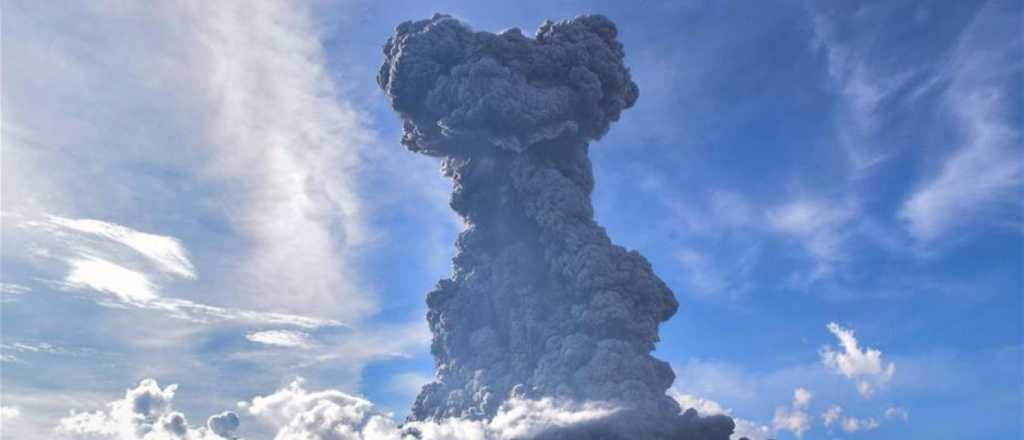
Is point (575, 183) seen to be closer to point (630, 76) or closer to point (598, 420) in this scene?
point (630, 76)

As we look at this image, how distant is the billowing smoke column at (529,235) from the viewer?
2469 inches

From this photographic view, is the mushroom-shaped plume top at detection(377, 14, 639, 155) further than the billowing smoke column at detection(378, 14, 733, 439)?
Yes

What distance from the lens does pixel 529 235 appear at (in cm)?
7262

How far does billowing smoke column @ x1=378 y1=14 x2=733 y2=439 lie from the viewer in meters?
62.7

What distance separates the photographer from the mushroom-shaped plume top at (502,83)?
7000 cm

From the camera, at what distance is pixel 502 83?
6925 centimetres

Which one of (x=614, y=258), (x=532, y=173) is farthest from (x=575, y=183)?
(x=614, y=258)

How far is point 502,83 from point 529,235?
47.0 ft

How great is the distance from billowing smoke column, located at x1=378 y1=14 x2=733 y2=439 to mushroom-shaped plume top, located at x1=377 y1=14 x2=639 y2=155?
0.44 feet

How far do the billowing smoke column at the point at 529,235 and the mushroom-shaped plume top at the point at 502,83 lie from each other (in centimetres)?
14

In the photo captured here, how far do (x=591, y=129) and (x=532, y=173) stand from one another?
30.8 ft

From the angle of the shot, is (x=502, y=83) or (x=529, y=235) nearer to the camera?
(x=502, y=83)

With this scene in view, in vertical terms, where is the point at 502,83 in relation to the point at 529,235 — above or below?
above

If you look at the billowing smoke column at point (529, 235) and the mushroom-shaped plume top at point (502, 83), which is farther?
the mushroom-shaped plume top at point (502, 83)
